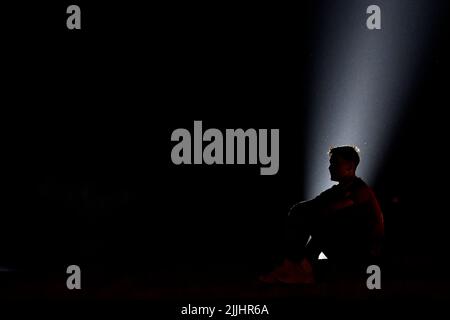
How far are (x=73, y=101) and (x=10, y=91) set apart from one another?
1.68ft

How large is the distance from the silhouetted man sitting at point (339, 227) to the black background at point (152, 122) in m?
1.06

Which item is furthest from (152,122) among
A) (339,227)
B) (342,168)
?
(339,227)

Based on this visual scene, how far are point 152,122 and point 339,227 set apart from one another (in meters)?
1.88

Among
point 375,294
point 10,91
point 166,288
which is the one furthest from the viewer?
point 10,91

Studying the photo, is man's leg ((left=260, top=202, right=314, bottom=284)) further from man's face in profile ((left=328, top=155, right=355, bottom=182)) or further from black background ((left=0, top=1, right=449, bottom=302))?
black background ((left=0, top=1, right=449, bottom=302))

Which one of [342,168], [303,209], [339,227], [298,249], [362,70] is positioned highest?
Answer: [362,70]

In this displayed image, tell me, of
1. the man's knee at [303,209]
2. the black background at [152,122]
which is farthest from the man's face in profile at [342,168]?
the black background at [152,122]

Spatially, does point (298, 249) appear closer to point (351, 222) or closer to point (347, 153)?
point (351, 222)

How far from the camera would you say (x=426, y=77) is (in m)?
4.69

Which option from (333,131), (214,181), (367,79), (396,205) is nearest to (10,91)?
(214,181)

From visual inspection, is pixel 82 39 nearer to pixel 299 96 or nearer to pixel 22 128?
pixel 22 128

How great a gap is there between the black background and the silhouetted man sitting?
1.06 m

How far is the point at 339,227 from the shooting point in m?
3.53

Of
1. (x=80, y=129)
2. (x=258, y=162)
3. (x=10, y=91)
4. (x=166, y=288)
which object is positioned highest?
(x=10, y=91)
